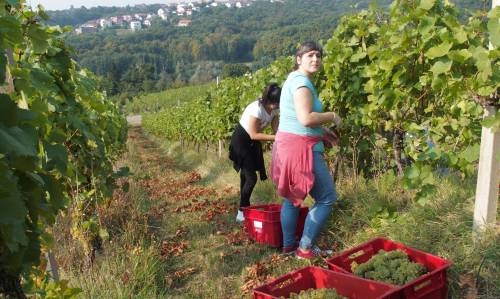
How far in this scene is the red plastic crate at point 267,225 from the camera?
4.53 metres

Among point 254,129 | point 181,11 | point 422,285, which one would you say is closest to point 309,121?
point 254,129

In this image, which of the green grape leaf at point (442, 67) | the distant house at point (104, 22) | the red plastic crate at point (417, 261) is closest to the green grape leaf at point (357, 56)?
the green grape leaf at point (442, 67)

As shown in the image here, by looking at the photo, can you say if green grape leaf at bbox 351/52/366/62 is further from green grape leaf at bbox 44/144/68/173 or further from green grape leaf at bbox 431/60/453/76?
green grape leaf at bbox 44/144/68/173

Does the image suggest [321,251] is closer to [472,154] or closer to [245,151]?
[472,154]

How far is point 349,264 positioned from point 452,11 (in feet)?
6.63

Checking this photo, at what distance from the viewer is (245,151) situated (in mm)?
5434

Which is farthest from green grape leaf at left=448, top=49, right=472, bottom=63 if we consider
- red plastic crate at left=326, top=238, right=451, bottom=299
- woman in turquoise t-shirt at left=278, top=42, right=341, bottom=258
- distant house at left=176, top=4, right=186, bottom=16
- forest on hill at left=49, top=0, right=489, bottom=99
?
distant house at left=176, top=4, right=186, bottom=16

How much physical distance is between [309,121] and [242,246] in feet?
5.21

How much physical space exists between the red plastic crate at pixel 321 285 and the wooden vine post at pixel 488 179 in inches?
34.8

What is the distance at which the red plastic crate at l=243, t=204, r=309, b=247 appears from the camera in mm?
4525

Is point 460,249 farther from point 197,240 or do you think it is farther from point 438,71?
point 197,240

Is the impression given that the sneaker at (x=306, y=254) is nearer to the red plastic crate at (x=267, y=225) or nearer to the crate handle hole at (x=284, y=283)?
the red plastic crate at (x=267, y=225)

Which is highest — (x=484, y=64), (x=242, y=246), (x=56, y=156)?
(x=484, y=64)

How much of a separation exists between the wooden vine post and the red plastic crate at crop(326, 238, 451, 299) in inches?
16.5
